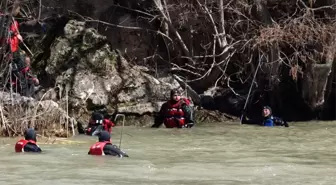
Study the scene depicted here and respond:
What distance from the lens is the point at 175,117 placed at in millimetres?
16734

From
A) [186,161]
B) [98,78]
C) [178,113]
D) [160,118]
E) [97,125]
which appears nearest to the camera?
[186,161]

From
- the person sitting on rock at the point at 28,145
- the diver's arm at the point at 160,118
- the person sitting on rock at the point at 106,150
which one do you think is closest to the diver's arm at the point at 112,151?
the person sitting on rock at the point at 106,150

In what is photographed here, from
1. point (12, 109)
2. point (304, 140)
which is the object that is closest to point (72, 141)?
point (12, 109)

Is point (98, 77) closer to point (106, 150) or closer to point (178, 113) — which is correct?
point (178, 113)

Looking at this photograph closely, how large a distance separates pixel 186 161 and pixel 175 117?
638 cm

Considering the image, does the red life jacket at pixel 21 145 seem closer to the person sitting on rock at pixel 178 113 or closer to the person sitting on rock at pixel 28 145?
the person sitting on rock at pixel 28 145

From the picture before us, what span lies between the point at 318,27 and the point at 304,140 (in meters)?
4.10

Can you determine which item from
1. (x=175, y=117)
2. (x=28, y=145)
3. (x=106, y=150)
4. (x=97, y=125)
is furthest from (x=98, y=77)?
(x=106, y=150)

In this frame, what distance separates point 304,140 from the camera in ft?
45.3

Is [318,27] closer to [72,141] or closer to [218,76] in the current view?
[218,76]

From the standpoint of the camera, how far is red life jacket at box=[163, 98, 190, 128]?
54.7 feet

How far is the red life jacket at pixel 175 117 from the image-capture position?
1667cm

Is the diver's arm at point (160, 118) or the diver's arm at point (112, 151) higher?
the diver's arm at point (160, 118)

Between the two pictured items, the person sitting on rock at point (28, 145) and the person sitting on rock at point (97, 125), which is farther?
the person sitting on rock at point (97, 125)
